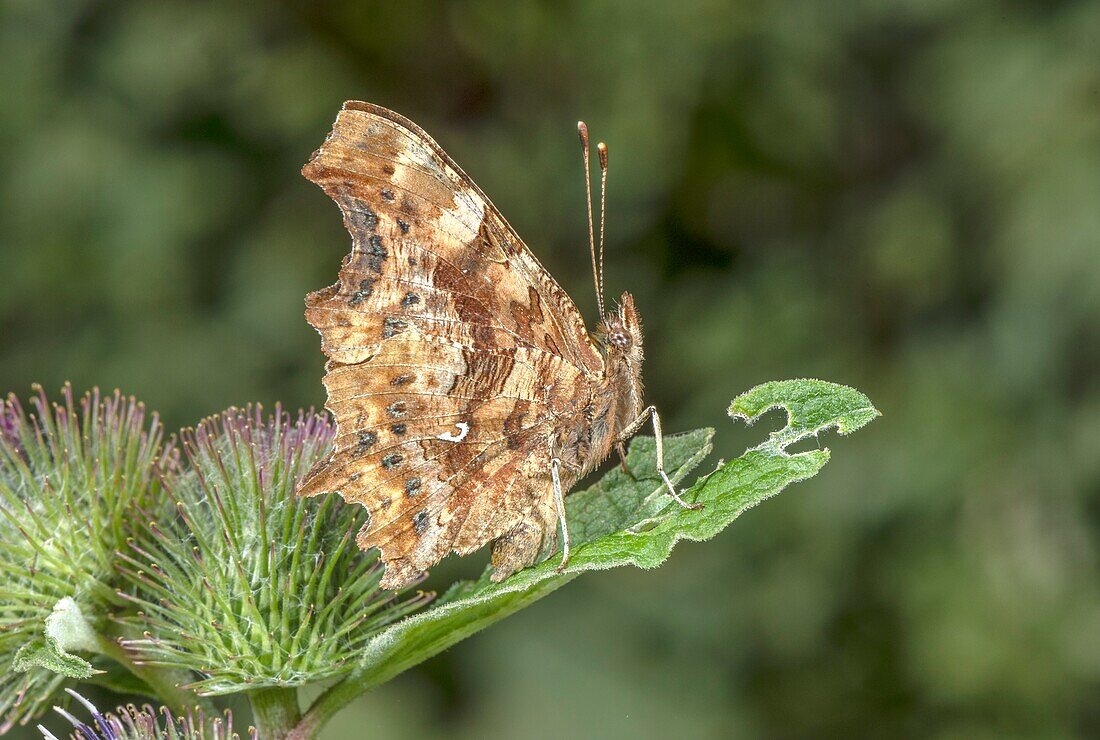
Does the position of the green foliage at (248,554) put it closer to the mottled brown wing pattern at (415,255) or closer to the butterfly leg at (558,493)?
the butterfly leg at (558,493)

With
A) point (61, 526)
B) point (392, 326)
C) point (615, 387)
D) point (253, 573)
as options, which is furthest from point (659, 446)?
point (61, 526)

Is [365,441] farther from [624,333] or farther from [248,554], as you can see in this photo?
[624,333]

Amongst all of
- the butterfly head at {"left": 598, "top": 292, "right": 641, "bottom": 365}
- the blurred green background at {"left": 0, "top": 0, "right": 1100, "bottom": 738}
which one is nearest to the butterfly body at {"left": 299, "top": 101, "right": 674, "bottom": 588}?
the butterfly head at {"left": 598, "top": 292, "right": 641, "bottom": 365}

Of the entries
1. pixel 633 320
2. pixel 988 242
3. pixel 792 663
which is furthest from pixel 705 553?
pixel 633 320

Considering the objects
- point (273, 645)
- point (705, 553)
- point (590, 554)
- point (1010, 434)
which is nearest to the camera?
point (590, 554)

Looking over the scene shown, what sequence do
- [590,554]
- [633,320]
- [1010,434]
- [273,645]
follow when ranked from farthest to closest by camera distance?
[1010,434]
[633,320]
[273,645]
[590,554]

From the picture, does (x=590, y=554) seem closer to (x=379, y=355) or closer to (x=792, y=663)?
(x=379, y=355)

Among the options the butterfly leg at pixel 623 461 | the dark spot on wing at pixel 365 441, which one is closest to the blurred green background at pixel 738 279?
the butterfly leg at pixel 623 461
